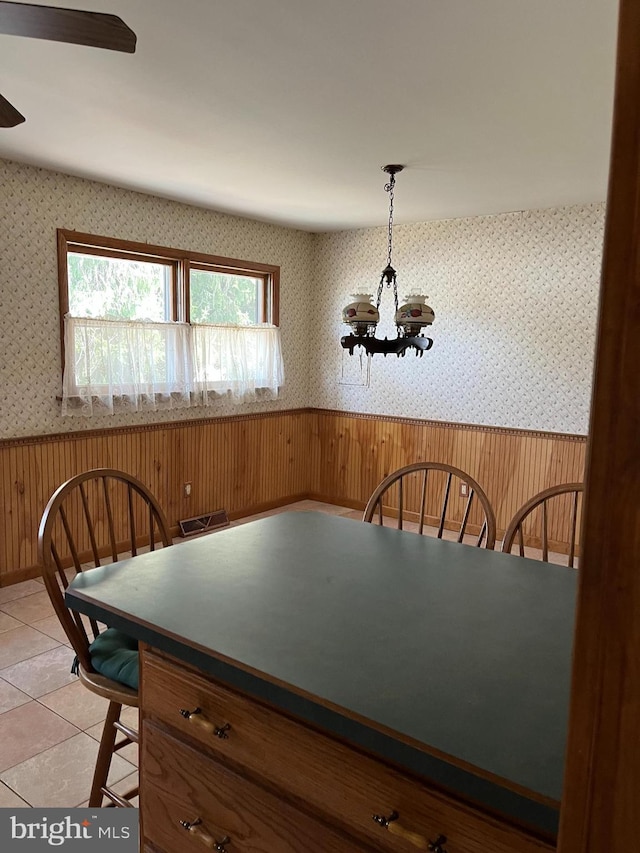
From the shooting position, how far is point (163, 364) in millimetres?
4508

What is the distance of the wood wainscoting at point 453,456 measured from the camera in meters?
4.59

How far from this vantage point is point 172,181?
3879 mm

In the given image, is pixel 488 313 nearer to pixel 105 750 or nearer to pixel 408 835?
pixel 105 750

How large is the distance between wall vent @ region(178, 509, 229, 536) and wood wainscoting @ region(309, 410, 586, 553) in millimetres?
1178

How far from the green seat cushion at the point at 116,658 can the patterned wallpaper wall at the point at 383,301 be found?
95.9 inches

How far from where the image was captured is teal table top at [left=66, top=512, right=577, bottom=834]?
2.76ft

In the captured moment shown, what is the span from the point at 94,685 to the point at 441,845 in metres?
1.00

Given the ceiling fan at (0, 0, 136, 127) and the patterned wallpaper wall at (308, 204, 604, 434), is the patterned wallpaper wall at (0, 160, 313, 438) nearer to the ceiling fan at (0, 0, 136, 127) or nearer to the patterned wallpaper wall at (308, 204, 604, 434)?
the patterned wallpaper wall at (308, 204, 604, 434)

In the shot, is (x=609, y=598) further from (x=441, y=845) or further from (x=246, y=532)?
(x=246, y=532)

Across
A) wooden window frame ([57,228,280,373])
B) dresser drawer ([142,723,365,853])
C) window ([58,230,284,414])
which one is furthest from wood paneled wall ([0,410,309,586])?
dresser drawer ([142,723,365,853])

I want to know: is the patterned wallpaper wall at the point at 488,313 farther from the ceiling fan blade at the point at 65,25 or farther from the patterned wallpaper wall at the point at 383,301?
the ceiling fan blade at the point at 65,25

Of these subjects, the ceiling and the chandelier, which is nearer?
the ceiling

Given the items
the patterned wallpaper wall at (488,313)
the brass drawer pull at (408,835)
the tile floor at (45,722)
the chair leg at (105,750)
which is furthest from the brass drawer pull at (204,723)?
the patterned wallpaper wall at (488,313)

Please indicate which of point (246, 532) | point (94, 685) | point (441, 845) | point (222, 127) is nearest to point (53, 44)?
point (222, 127)
